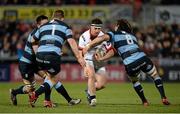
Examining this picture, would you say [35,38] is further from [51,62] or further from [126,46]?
[126,46]

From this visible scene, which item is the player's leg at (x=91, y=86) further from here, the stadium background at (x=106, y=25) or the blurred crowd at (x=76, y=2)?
the blurred crowd at (x=76, y=2)

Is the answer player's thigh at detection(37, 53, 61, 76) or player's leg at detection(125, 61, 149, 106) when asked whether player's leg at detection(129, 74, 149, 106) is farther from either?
player's thigh at detection(37, 53, 61, 76)

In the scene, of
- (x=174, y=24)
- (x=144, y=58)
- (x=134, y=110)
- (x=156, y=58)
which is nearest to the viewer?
(x=134, y=110)

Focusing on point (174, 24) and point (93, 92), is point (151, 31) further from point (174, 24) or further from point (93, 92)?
point (93, 92)

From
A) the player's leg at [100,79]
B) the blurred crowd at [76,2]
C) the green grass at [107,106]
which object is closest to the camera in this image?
the green grass at [107,106]

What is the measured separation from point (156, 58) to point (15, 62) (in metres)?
6.28

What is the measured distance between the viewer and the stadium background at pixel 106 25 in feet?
93.4

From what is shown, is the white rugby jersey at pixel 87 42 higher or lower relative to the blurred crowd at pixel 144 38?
higher

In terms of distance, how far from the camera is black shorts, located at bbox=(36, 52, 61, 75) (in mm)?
14922

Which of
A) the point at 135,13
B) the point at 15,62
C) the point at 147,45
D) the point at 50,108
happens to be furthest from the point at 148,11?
the point at 50,108

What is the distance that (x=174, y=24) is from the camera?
30344mm

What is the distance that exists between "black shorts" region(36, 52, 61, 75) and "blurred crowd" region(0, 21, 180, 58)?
1296cm

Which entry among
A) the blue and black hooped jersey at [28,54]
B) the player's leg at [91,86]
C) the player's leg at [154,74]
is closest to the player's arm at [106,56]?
the player's leg at [91,86]

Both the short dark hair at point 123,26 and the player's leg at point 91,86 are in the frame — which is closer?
the player's leg at point 91,86
